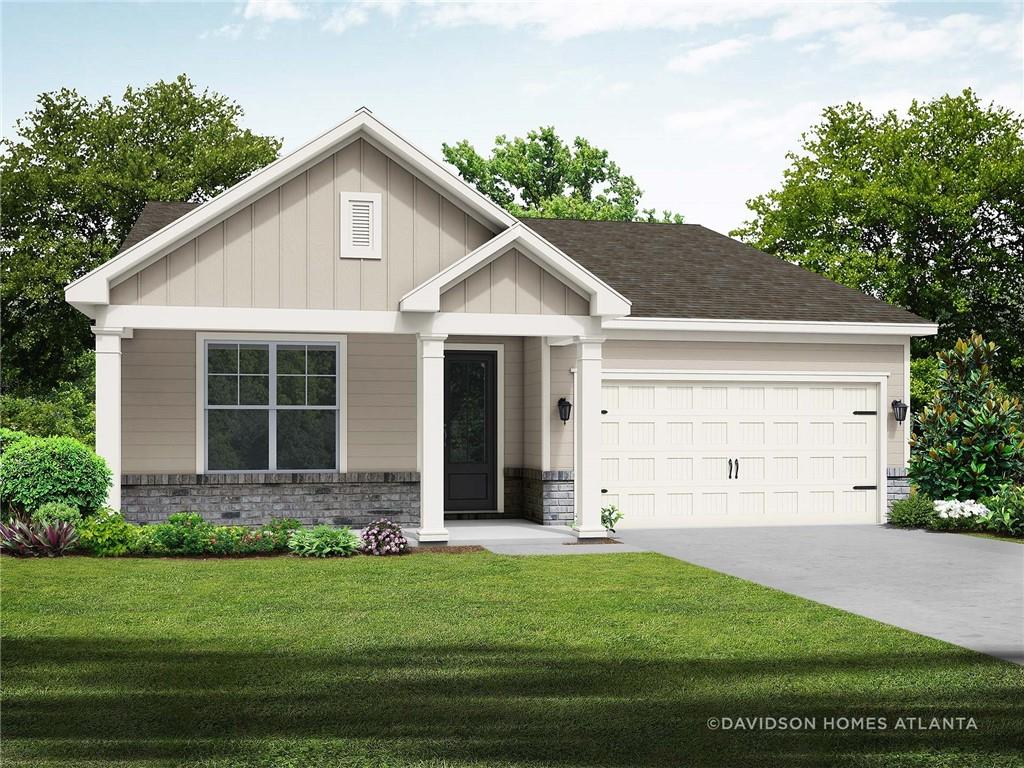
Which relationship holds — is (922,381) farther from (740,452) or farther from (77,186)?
(77,186)

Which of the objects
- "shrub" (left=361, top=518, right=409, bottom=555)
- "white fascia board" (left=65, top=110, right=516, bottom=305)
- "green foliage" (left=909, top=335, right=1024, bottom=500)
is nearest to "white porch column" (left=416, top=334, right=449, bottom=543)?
"shrub" (left=361, top=518, right=409, bottom=555)

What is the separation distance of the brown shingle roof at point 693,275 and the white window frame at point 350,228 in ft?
10.8

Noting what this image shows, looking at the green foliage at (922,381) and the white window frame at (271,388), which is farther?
the green foliage at (922,381)

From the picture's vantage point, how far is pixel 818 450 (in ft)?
56.1

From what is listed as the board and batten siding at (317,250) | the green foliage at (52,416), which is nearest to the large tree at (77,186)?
the green foliage at (52,416)

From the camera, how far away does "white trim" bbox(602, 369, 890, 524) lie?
16406 mm

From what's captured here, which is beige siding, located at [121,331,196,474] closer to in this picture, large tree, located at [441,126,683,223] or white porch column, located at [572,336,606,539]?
white porch column, located at [572,336,606,539]

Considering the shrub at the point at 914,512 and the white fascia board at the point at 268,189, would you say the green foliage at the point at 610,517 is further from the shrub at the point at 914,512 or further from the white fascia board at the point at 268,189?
the shrub at the point at 914,512

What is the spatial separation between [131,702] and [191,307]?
813 centimetres

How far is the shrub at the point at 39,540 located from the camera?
1257 cm

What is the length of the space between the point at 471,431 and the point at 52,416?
1776 cm

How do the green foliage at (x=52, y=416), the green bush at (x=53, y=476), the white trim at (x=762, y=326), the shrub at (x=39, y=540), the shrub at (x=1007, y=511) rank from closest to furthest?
the shrub at (x=39, y=540), the green bush at (x=53, y=476), the shrub at (x=1007, y=511), the white trim at (x=762, y=326), the green foliage at (x=52, y=416)

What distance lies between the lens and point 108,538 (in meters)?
12.8

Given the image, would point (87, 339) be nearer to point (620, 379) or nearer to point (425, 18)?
point (425, 18)
